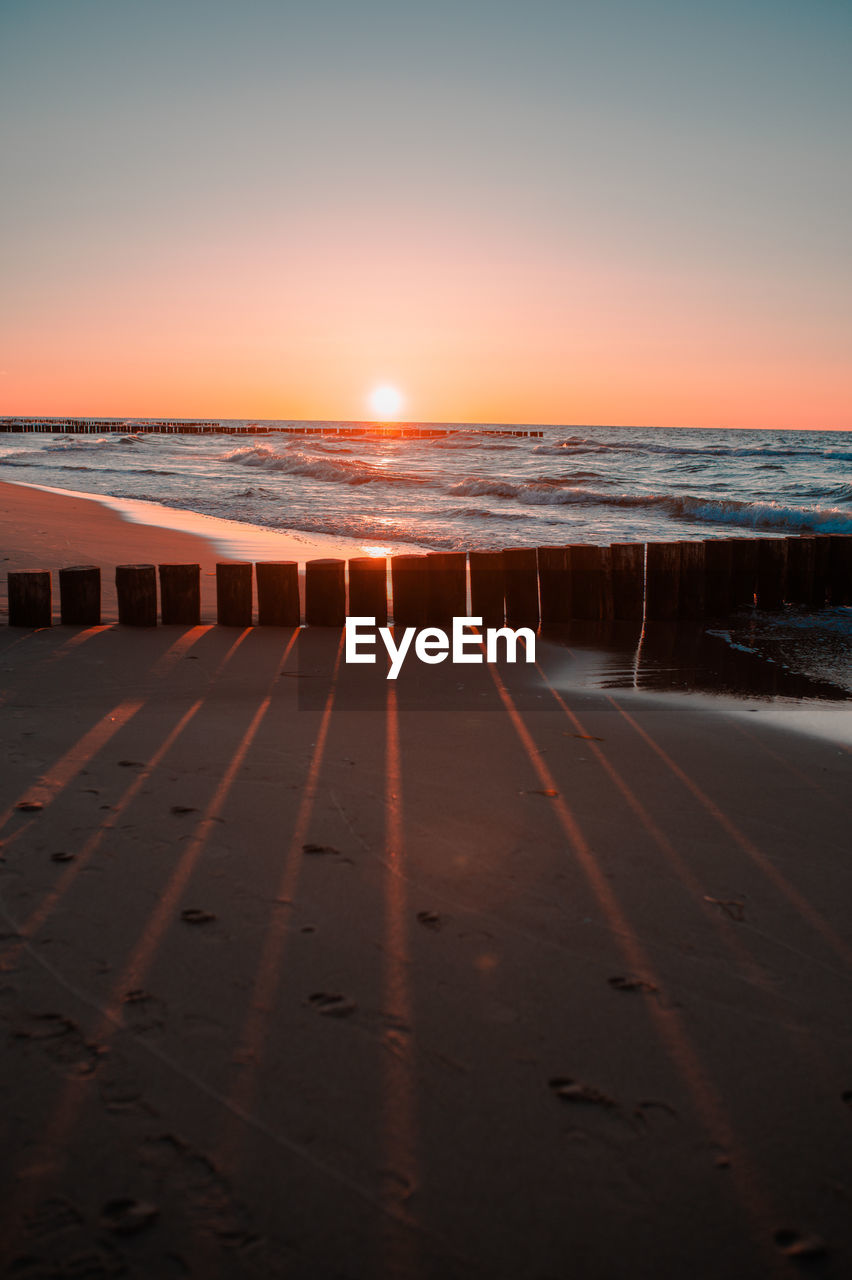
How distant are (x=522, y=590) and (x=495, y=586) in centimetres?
25

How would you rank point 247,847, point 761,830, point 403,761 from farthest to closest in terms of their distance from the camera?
1. point 403,761
2. point 761,830
3. point 247,847

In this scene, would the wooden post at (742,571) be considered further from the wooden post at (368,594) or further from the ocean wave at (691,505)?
the ocean wave at (691,505)

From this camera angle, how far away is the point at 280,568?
613 cm

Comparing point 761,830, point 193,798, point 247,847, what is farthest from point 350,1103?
point 761,830

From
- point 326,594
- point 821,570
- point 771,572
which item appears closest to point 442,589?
point 326,594

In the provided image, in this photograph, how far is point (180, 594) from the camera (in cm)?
609

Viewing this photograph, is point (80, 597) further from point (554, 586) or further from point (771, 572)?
point (771, 572)

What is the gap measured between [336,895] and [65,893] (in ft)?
2.59

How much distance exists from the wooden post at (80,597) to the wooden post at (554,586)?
342 cm

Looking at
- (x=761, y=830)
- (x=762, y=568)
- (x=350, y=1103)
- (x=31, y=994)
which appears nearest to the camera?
(x=350, y=1103)

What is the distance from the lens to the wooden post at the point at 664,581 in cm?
705

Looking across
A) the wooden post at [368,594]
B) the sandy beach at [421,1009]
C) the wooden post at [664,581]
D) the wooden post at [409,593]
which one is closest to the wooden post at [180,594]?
the wooden post at [368,594]

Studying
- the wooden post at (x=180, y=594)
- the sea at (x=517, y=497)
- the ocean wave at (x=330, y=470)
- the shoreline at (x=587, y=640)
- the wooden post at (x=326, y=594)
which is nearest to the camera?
the shoreline at (x=587, y=640)

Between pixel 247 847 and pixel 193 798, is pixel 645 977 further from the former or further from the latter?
pixel 193 798
